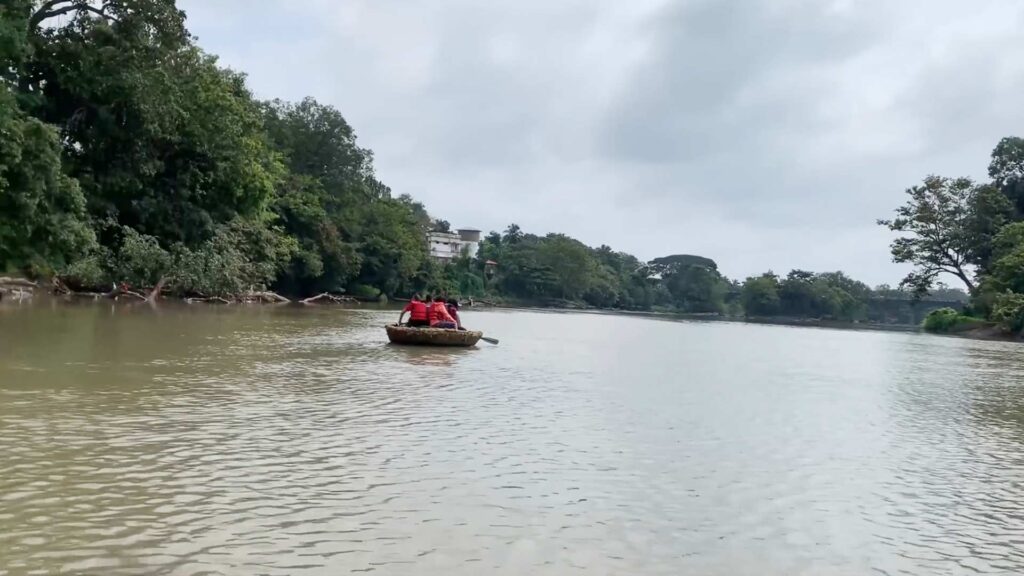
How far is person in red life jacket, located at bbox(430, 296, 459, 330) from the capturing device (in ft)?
69.8

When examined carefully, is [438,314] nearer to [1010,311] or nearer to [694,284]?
[1010,311]

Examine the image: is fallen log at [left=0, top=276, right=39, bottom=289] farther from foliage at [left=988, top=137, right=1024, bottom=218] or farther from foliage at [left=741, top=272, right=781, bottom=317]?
foliage at [left=741, top=272, right=781, bottom=317]

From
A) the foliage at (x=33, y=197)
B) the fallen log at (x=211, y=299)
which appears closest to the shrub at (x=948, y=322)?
the fallen log at (x=211, y=299)

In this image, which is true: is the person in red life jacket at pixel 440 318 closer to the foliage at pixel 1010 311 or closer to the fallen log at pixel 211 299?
the fallen log at pixel 211 299

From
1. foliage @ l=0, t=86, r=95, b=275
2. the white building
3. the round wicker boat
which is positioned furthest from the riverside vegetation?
the white building

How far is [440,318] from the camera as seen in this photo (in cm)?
2156

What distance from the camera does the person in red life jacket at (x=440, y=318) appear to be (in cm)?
2127

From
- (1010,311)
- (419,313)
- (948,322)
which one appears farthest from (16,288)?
(948,322)

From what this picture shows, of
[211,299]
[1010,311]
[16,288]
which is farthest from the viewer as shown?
[1010,311]

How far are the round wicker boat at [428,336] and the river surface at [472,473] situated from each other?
505cm

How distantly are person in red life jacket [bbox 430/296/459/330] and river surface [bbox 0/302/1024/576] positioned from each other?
6.08 metres

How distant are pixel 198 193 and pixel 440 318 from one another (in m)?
13.3

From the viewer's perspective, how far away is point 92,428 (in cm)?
790


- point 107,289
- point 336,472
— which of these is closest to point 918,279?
point 107,289
